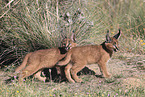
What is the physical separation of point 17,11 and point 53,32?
1.22m

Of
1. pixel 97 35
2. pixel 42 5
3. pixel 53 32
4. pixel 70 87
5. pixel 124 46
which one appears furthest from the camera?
pixel 124 46

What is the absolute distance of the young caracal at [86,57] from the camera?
4.98 m

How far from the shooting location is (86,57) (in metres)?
5.06

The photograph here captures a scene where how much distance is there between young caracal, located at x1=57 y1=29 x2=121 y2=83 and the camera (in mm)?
4977

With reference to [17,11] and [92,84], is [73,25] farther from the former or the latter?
[92,84]

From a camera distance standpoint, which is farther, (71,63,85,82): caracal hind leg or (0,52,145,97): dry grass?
(71,63,85,82): caracal hind leg

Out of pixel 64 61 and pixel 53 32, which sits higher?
pixel 53 32

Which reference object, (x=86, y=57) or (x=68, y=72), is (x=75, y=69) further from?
(x=86, y=57)

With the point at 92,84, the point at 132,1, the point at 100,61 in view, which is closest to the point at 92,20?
the point at 100,61

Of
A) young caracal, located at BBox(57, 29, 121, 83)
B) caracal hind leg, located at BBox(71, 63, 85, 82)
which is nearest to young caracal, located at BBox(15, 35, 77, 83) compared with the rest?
young caracal, located at BBox(57, 29, 121, 83)

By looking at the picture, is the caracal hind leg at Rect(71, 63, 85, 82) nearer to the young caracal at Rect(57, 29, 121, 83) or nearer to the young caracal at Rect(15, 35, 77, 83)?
the young caracal at Rect(57, 29, 121, 83)

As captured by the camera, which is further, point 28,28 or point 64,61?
point 28,28

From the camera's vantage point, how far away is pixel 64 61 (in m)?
4.91

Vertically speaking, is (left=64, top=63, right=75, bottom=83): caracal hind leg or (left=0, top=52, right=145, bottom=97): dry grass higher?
(left=64, top=63, right=75, bottom=83): caracal hind leg
